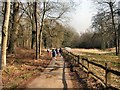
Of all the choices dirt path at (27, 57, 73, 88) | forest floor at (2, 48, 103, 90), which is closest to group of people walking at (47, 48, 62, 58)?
forest floor at (2, 48, 103, 90)

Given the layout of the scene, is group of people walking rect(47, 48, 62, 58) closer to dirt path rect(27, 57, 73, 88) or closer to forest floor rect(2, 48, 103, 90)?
forest floor rect(2, 48, 103, 90)

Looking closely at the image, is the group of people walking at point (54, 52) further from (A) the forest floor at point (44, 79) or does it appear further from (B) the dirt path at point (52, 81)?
(B) the dirt path at point (52, 81)

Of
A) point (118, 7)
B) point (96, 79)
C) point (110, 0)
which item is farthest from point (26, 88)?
point (110, 0)

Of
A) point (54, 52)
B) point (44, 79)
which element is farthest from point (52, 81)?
point (54, 52)

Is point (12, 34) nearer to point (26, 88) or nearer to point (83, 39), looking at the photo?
point (26, 88)

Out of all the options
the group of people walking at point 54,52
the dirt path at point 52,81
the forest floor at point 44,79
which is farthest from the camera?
the group of people walking at point 54,52

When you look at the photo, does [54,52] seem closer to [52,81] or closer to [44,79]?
[44,79]

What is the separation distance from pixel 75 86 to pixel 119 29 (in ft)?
122

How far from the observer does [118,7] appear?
1939 inches

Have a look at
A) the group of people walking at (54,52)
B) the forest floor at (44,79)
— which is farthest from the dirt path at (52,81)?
the group of people walking at (54,52)

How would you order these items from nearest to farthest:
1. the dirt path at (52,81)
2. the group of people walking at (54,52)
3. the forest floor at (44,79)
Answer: the dirt path at (52,81) < the forest floor at (44,79) < the group of people walking at (54,52)

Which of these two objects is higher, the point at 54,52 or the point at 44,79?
the point at 54,52

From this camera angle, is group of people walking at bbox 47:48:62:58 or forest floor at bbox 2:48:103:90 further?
group of people walking at bbox 47:48:62:58

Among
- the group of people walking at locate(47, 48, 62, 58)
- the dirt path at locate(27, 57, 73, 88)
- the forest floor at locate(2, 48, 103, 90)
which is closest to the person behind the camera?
the dirt path at locate(27, 57, 73, 88)
